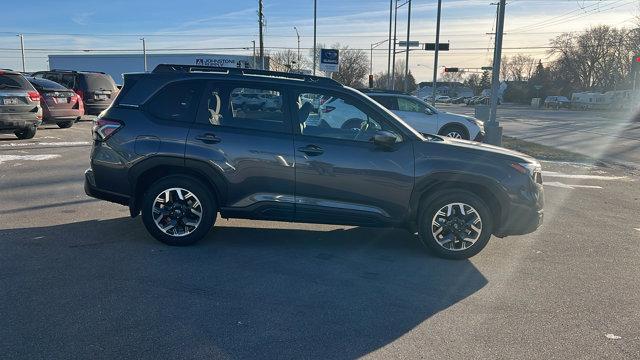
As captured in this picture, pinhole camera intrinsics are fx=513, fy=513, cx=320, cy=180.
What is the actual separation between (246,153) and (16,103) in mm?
9724

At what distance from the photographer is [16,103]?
12.3m

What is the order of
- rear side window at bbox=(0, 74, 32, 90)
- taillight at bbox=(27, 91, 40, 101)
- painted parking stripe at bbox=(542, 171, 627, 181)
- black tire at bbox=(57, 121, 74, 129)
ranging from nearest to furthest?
painted parking stripe at bbox=(542, 171, 627, 181)
rear side window at bbox=(0, 74, 32, 90)
taillight at bbox=(27, 91, 40, 101)
black tire at bbox=(57, 121, 74, 129)

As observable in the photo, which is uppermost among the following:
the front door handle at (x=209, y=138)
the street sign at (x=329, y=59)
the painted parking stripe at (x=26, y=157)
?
the street sign at (x=329, y=59)

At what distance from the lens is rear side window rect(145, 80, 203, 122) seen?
216 inches

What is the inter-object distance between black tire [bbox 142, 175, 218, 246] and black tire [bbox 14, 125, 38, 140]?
10029 millimetres

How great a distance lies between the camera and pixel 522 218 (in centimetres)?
541

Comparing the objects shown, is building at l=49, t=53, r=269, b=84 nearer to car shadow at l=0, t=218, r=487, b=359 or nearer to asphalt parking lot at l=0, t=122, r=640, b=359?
asphalt parking lot at l=0, t=122, r=640, b=359

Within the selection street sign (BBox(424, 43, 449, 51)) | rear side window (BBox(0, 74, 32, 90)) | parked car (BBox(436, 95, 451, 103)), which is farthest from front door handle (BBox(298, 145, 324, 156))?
parked car (BBox(436, 95, 451, 103))

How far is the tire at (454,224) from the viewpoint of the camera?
5379 mm

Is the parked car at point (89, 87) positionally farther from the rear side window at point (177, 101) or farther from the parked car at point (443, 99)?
the parked car at point (443, 99)

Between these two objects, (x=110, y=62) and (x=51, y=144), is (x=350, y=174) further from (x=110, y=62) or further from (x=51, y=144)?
(x=110, y=62)

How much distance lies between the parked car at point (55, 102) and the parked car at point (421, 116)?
917 centimetres

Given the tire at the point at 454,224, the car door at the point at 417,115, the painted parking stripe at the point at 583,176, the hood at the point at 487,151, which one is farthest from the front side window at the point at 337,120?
the car door at the point at 417,115

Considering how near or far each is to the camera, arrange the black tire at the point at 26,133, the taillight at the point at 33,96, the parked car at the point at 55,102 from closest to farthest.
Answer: the taillight at the point at 33,96 < the black tire at the point at 26,133 < the parked car at the point at 55,102
